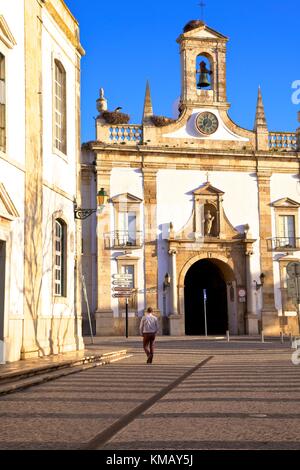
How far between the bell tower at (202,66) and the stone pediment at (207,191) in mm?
4726

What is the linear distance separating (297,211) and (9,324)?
29.0 meters

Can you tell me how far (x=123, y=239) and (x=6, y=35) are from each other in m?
23.6

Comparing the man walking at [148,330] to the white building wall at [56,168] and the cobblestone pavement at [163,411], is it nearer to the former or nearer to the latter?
the white building wall at [56,168]

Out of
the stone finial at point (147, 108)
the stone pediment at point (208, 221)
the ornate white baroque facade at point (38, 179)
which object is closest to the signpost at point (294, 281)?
the ornate white baroque facade at point (38, 179)

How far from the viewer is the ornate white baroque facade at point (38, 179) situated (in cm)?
1638

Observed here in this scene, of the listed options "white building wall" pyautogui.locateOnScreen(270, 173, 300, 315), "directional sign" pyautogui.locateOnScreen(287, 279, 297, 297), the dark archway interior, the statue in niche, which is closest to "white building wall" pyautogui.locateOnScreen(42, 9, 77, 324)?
"directional sign" pyautogui.locateOnScreen(287, 279, 297, 297)

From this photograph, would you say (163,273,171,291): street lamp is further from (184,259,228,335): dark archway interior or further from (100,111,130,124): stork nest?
(100,111,130,124): stork nest

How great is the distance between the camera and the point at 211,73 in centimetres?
4300

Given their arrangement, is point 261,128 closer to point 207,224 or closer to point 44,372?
point 207,224

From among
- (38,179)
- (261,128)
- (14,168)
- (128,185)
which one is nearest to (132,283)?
(128,185)

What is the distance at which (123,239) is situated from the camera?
39.6 m

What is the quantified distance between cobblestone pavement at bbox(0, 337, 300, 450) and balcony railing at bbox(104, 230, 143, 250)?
78.6 feet

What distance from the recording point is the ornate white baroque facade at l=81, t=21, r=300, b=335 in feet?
130
